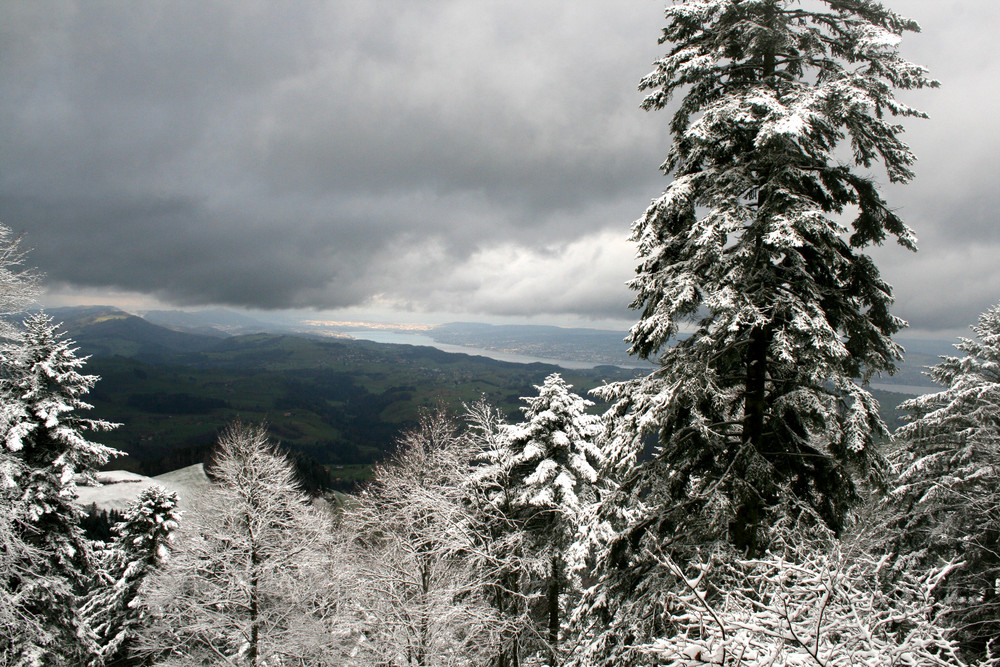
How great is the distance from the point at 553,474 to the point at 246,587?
10742 mm

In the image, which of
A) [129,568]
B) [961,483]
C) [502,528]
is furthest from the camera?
[129,568]

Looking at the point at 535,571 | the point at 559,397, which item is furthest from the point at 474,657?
the point at 559,397

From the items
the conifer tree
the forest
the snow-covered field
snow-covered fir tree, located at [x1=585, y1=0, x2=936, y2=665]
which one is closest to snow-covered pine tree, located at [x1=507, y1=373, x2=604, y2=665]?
the conifer tree

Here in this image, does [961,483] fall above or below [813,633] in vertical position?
below

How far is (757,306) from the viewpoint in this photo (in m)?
5.39

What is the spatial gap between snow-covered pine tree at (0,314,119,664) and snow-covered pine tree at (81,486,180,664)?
4413 millimetres

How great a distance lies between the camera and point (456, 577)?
526 inches

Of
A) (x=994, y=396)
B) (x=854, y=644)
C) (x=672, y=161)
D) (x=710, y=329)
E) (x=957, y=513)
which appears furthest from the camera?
(x=994, y=396)

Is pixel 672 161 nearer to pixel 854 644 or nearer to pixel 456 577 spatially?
pixel 854 644

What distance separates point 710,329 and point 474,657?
12532 mm

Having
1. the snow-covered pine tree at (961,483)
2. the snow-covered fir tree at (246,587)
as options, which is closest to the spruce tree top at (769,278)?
the snow-covered pine tree at (961,483)

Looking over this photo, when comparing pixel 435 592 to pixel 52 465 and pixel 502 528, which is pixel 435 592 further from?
pixel 52 465

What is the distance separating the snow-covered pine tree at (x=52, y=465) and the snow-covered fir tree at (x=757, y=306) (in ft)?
55.6

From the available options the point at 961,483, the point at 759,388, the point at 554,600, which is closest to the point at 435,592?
the point at 554,600
